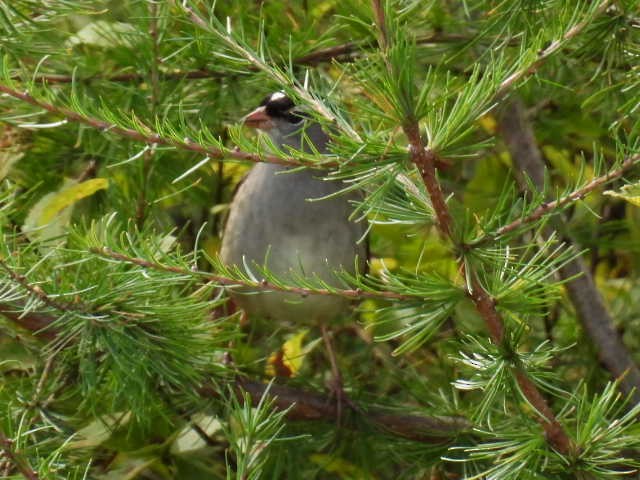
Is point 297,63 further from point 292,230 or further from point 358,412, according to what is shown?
point 358,412

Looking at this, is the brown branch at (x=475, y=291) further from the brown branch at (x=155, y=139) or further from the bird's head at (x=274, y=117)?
the bird's head at (x=274, y=117)

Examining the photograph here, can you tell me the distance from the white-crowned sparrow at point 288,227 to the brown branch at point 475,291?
110cm

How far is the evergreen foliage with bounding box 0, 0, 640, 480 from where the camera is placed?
132cm

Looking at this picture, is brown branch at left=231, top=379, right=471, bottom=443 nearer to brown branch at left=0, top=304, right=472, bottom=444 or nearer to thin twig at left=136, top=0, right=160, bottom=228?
brown branch at left=0, top=304, right=472, bottom=444

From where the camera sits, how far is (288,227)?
2518 millimetres

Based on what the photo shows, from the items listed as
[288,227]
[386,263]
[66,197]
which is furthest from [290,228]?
[66,197]

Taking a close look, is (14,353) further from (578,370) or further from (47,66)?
(578,370)

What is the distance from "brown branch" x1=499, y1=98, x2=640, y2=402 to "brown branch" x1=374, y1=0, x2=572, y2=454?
91 centimetres

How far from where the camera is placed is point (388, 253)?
8.93 feet

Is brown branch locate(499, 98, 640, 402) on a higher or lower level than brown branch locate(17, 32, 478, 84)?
lower

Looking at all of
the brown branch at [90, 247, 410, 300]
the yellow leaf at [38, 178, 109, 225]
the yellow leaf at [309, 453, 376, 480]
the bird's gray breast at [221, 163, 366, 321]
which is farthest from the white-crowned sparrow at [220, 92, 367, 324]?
the brown branch at [90, 247, 410, 300]

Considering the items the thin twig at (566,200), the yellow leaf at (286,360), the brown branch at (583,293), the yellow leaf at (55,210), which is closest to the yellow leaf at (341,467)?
the yellow leaf at (286,360)

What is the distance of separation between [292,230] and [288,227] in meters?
0.01

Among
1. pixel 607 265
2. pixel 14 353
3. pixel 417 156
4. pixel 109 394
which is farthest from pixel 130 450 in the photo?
pixel 607 265
